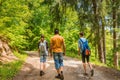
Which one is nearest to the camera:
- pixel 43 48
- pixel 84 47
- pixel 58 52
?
pixel 58 52

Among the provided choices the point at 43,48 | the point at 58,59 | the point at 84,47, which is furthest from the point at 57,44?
the point at 84,47

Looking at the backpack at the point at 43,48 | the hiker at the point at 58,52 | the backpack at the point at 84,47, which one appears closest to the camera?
the hiker at the point at 58,52

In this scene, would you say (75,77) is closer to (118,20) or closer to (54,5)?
(54,5)

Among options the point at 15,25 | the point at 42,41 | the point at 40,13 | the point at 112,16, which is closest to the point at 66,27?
the point at 40,13

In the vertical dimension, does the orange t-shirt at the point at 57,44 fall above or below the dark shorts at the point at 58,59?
above

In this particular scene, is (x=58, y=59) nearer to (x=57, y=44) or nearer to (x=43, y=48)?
(x=57, y=44)

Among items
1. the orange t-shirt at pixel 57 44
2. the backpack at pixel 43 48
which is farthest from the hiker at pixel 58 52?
the backpack at pixel 43 48

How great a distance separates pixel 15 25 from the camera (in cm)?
2177

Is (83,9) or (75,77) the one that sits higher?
(83,9)

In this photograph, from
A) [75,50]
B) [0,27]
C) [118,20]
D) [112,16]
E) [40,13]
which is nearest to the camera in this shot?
[0,27]

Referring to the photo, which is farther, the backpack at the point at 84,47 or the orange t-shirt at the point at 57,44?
the backpack at the point at 84,47

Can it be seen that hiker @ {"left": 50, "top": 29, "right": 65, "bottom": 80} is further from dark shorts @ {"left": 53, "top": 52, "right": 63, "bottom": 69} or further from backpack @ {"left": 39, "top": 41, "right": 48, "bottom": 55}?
backpack @ {"left": 39, "top": 41, "right": 48, "bottom": 55}

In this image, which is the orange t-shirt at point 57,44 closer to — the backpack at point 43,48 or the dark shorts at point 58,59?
the dark shorts at point 58,59

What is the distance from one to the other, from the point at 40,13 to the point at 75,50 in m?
7.35
